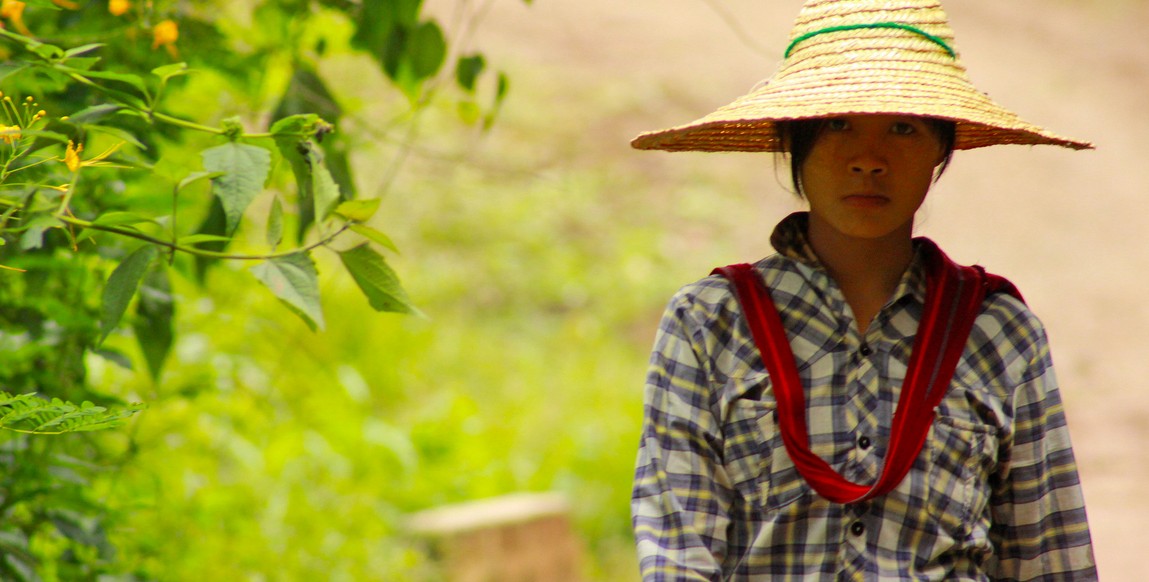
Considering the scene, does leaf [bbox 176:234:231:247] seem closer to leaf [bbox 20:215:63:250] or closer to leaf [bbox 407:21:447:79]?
leaf [bbox 20:215:63:250]

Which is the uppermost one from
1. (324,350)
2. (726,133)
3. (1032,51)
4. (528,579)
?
(1032,51)

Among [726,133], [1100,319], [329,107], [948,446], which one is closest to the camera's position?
[948,446]

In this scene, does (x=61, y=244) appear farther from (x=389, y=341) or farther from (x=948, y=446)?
(x=389, y=341)

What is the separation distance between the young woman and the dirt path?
3075mm

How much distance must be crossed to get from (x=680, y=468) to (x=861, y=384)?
0.22 meters

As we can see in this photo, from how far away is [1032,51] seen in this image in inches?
306

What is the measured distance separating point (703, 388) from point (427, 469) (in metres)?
2.79

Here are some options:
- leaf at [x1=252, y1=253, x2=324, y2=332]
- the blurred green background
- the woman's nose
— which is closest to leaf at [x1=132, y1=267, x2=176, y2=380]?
the blurred green background

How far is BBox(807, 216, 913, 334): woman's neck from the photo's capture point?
1482 mm

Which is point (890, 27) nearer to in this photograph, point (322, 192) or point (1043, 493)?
point (1043, 493)

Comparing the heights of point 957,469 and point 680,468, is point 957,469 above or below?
above

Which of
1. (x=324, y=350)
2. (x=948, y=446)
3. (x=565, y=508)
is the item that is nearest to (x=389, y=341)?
(x=324, y=350)

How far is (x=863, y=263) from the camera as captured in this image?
1.49 m

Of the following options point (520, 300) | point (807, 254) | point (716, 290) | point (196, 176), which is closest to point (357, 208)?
point (196, 176)
